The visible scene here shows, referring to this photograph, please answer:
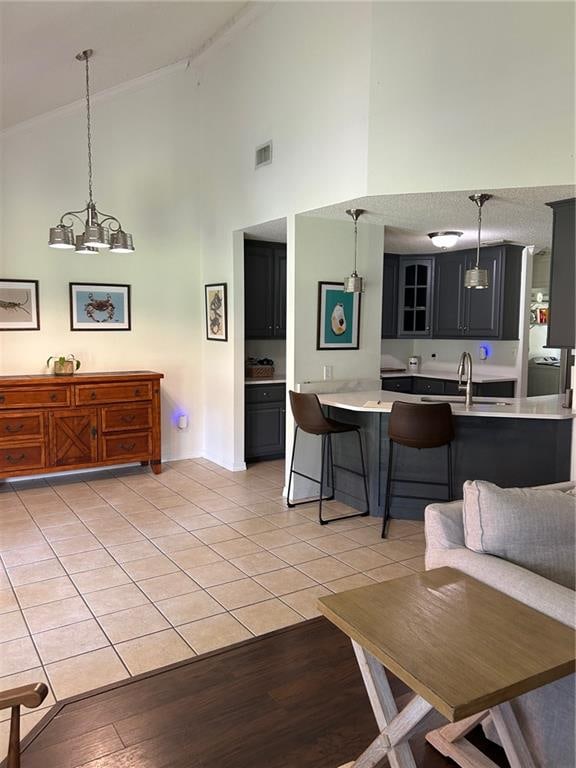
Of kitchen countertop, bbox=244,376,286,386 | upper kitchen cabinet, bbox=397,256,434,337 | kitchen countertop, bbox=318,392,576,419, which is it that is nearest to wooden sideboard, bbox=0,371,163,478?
kitchen countertop, bbox=244,376,286,386

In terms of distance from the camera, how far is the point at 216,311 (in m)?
5.80

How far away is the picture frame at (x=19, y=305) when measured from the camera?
5062 mm

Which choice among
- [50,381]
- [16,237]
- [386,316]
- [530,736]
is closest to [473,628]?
[530,736]

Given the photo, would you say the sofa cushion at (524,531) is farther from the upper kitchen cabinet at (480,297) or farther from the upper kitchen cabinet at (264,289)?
the upper kitchen cabinet at (480,297)

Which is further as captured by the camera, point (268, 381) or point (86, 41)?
point (268, 381)

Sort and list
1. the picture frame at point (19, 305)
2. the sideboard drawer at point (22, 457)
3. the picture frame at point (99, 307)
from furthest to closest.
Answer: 1. the picture frame at point (99, 307)
2. the picture frame at point (19, 305)
3. the sideboard drawer at point (22, 457)

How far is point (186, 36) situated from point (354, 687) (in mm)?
5140

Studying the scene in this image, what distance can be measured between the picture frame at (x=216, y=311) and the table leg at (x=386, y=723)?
14.0 ft

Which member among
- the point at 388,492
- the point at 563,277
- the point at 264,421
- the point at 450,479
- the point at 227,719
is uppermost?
the point at 563,277

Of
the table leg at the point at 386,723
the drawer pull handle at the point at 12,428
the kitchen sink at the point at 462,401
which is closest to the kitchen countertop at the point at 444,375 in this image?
the kitchen sink at the point at 462,401

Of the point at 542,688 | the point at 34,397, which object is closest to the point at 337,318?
the point at 34,397

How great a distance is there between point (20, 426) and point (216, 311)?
212 centimetres

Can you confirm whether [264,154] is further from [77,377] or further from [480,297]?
[480,297]

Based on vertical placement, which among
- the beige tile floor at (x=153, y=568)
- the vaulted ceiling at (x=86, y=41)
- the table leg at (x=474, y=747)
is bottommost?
the beige tile floor at (x=153, y=568)
